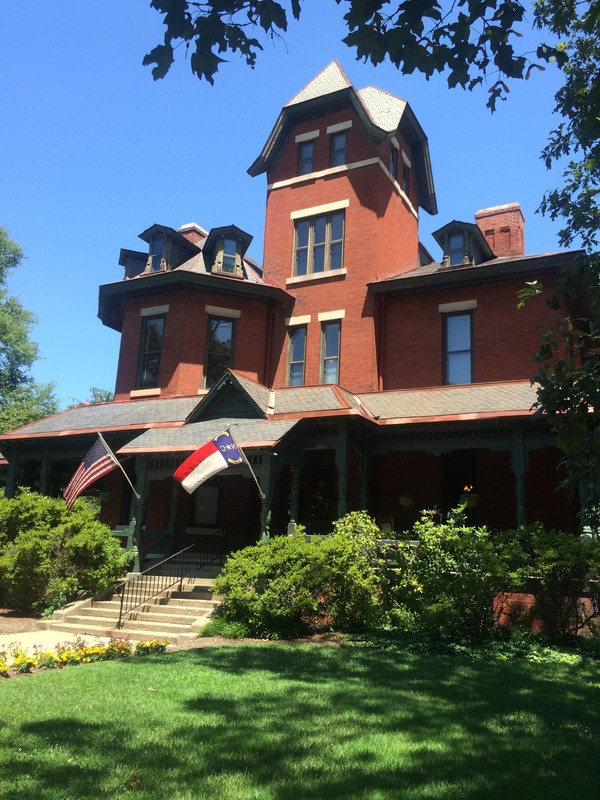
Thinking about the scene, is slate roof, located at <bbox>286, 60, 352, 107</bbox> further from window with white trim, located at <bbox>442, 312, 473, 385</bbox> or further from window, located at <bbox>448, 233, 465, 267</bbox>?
window with white trim, located at <bbox>442, 312, 473, 385</bbox>

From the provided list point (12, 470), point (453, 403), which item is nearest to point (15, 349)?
point (12, 470)

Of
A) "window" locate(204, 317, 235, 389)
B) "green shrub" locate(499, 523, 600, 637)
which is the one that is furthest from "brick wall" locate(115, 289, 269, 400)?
"green shrub" locate(499, 523, 600, 637)

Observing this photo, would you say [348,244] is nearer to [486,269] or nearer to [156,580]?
[486,269]

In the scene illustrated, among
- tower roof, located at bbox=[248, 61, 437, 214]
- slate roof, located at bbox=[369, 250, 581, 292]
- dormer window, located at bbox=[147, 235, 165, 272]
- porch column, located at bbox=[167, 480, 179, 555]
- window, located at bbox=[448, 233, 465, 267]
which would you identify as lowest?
porch column, located at bbox=[167, 480, 179, 555]

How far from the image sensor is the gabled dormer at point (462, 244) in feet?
59.0

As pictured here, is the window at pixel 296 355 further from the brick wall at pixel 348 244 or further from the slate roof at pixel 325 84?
the slate roof at pixel 325 84

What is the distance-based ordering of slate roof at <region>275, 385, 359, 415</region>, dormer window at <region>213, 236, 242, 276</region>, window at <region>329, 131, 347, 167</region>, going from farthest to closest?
window at <region>329, 131, 347, 167</region>, dormer window at <region>213, 236, 242, 276</region>, slate roof at <region>275, 385, 359, 415</region>

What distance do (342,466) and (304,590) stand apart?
3.95 meters

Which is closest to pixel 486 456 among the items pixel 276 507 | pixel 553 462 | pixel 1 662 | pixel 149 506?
pixel 553 462

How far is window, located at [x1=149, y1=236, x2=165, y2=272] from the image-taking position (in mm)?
20953

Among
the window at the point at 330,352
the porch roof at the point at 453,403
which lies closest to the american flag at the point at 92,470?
the porch roof at the point at 453,403

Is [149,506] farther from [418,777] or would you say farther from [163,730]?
[418,777]

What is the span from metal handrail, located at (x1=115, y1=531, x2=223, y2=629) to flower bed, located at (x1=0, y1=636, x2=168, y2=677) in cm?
231

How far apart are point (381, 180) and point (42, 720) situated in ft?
58.3
